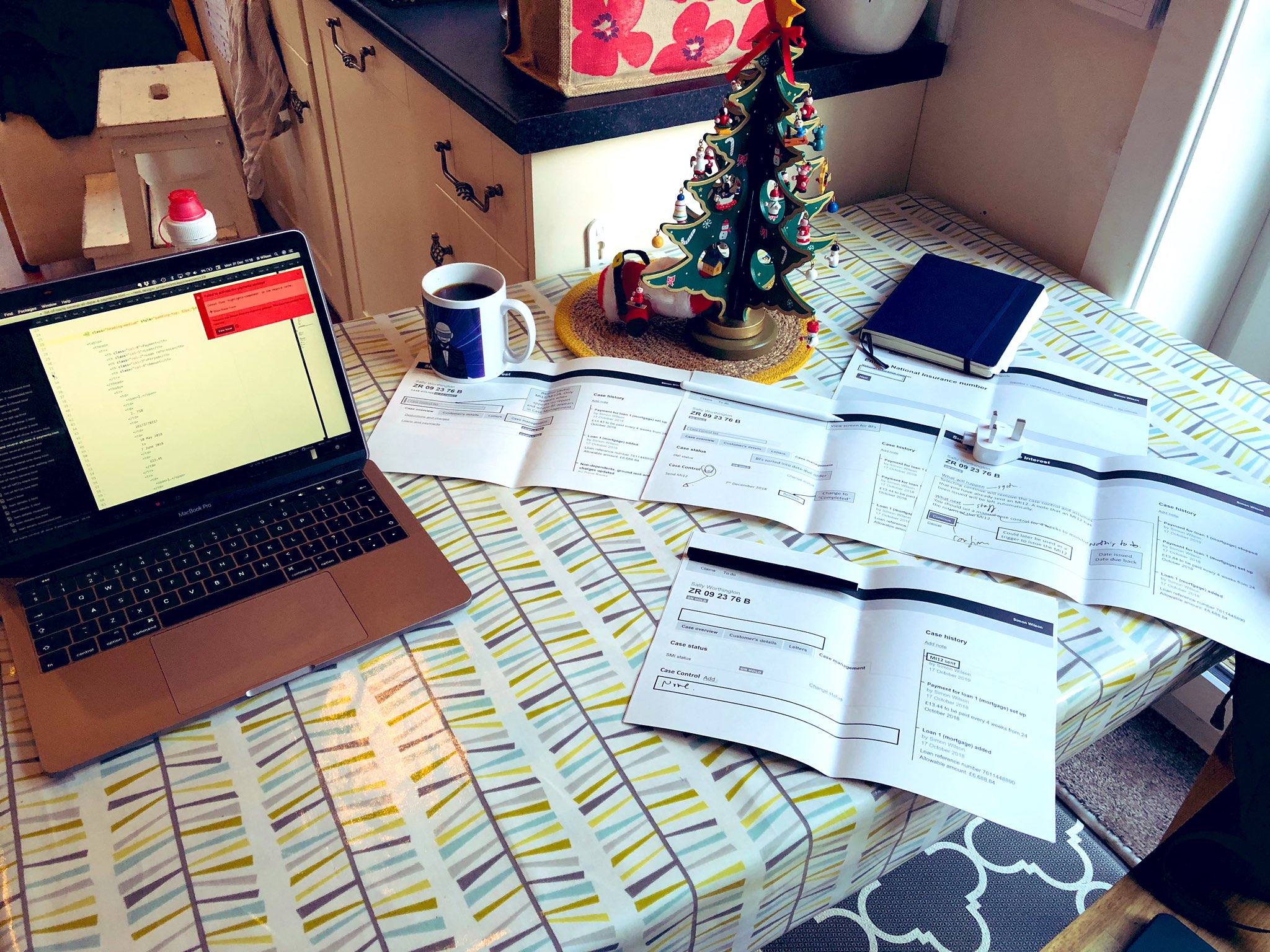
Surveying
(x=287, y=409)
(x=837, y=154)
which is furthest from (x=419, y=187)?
(x=287, y=409)

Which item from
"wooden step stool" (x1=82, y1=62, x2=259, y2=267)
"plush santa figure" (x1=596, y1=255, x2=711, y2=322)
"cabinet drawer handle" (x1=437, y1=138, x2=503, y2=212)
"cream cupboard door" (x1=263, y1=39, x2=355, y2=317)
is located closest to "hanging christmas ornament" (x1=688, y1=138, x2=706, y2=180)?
"plush santa figure" (x1=596, y1=255, x2=711, y2=322)

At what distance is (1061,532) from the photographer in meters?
0.81

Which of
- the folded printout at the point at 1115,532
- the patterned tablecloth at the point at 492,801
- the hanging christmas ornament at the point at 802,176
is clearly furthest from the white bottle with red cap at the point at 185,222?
the folded printout at the point at 1115,532

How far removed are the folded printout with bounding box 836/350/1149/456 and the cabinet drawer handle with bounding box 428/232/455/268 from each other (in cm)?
74

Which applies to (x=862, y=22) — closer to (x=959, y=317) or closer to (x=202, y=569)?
(x=959, y=317)

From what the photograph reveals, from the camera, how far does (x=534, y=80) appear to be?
44.4 inches

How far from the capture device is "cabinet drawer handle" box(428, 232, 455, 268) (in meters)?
1.45

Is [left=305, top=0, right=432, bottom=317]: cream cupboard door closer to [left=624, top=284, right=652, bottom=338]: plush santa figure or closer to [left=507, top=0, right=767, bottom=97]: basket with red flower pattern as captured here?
[left=507, top=0, right=767, bottom=97]: basket with red flower pattern

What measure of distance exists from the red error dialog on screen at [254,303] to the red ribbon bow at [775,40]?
0.45 metres

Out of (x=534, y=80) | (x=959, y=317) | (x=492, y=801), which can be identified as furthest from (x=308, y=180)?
(x=492, y=801)

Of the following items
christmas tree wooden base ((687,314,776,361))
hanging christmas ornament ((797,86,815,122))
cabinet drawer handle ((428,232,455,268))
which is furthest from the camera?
cabinet drawer handle ((428,232,455,268))

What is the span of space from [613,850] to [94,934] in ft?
0.99

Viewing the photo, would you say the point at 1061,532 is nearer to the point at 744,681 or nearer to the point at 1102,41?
the point at 744,681

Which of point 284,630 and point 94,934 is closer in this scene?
point 94,934
